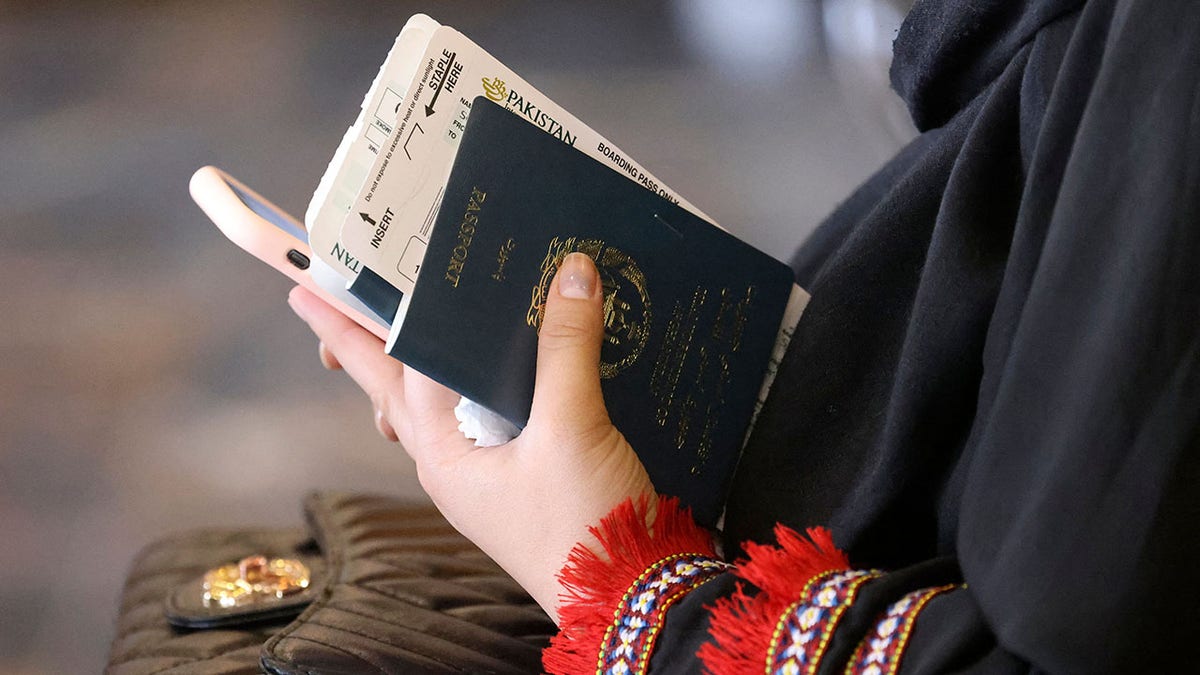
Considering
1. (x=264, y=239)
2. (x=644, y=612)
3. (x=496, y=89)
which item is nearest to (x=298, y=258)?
(x=264, y=239)

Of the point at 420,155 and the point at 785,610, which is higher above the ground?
the point at 420,155

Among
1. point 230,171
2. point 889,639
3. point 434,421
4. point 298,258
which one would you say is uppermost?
point 230,171

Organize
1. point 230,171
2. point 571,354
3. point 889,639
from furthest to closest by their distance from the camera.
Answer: point 230,171 → point 571,354 → point 889,639

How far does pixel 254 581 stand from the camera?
66 centimetres

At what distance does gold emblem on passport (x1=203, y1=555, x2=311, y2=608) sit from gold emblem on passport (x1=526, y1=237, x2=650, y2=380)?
0.89 ft

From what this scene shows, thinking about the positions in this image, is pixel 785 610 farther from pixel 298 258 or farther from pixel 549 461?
pixel 298 258

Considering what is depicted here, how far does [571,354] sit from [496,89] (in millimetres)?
138

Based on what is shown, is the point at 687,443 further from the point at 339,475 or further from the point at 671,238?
the point at 339,475

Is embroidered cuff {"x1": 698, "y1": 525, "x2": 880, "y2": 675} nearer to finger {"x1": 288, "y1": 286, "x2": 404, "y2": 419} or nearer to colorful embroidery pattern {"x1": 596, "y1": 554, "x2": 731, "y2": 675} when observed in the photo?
colorful embroidery pattern {"x1": 596, "y1": 554, "x2": 731, "y2": 675}

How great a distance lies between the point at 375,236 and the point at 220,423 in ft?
1.85

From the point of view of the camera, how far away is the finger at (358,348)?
614 millimetres

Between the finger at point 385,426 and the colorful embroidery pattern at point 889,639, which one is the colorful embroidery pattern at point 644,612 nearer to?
the colorful embroidery pattern at point 889,639

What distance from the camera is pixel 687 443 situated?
0.54m

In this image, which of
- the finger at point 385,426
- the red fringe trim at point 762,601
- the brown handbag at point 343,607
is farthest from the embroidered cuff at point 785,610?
the finger at point 385,426
